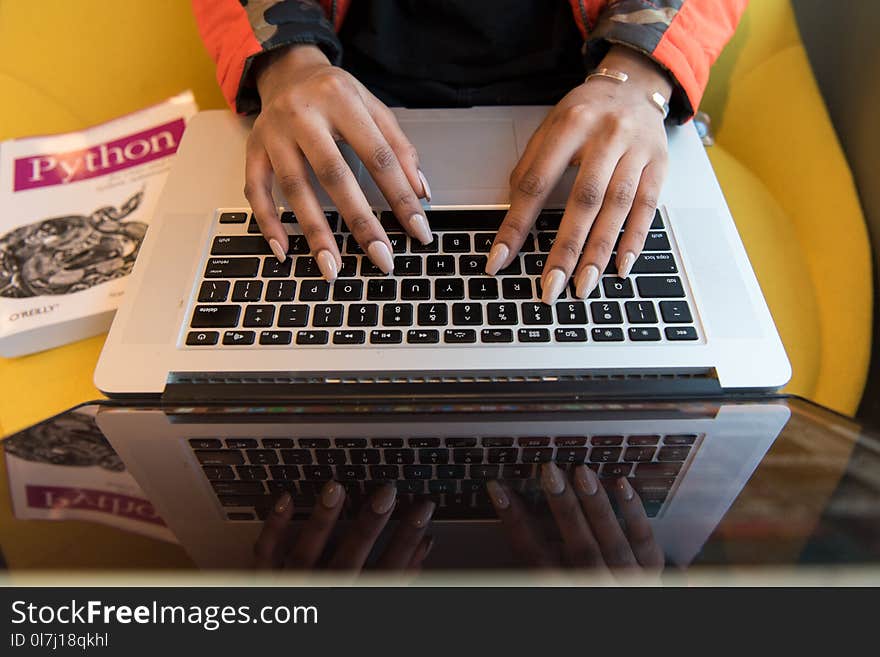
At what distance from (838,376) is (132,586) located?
0.57 m

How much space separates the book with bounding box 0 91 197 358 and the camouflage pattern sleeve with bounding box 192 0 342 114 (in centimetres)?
11

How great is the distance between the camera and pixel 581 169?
0.52 metres

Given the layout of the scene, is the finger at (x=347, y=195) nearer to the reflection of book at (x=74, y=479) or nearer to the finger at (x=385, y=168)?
the finger at (x=385, y=168)

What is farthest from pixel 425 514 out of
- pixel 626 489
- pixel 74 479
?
pixel 74 479

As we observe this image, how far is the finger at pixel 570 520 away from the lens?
328 millimetres

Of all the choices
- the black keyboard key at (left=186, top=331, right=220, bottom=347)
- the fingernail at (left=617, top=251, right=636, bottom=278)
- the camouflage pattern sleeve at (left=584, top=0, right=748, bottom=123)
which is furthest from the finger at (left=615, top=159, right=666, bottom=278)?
the black keyboard key at (left=186, top=331, right=220, bottom=347)

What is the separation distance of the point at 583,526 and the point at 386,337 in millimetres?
192

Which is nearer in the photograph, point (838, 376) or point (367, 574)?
point (367, 574)

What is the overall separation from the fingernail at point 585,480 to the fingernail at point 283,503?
0.56ft

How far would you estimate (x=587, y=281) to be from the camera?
0.47m

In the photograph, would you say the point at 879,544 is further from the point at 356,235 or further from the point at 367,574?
the point at 356,235

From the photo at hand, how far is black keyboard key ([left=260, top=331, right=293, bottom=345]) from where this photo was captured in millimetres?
456

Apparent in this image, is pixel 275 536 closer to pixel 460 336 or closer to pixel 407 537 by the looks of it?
pixel 407 537
